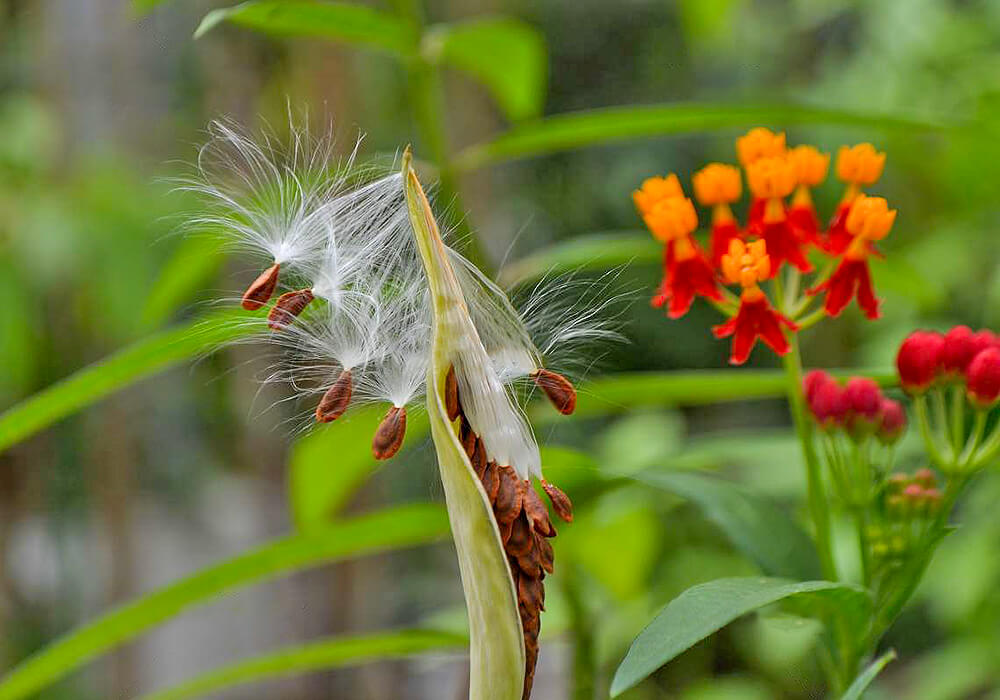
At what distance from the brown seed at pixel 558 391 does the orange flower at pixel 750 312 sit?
11 cm

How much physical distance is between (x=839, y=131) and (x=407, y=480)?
1716 millimetres

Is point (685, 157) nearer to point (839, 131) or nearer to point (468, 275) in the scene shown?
point (839, 131)

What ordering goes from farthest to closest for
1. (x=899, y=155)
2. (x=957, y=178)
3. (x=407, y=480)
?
(x=407, y=480)
(x=899, y=155)
(x=957, y=178)

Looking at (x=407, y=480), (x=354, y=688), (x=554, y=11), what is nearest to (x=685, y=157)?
(x=554, y=11)

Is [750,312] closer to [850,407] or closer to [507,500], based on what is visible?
[850,407]

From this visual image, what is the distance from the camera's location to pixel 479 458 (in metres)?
0.41

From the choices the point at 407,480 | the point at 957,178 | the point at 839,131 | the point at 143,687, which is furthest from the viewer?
the point at 407,480

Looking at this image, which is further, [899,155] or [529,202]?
[529,202]

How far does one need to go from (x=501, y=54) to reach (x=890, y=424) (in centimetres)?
43

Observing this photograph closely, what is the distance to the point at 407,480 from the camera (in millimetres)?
3568

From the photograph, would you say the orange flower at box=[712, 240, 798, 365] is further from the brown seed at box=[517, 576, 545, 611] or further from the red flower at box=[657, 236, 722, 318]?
the brown seed at box=[517, 576, 545, 611]

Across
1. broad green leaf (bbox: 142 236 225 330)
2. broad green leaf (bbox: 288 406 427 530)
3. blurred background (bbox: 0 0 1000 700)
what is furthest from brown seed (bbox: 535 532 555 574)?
broad green leaf (bbox: 142 236 225 330)

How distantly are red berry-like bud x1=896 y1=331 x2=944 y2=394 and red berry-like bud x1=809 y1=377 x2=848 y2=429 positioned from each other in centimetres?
3

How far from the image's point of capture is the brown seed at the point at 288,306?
1.44ft
